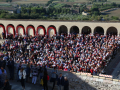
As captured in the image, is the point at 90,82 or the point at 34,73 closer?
the point at 90,82

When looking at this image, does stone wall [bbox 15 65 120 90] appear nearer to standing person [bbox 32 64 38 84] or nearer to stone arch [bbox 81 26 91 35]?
standing person [bbox 32 64 38 84]

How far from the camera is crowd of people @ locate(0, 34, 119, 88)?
21.5 m

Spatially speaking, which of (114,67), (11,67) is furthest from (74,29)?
(11,67)

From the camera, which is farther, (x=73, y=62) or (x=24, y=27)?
(x=24, y=27)

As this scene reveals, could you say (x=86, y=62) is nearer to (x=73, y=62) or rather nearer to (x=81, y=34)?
(x=73, y=62)

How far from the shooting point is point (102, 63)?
73.6 feet

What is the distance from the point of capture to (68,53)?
81.9ft

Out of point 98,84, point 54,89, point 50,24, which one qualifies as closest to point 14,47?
point 50,24

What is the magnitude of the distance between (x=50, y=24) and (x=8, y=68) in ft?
63.0

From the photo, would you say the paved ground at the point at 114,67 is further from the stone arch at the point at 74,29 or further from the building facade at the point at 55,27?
the stone arch at the point at 74,29

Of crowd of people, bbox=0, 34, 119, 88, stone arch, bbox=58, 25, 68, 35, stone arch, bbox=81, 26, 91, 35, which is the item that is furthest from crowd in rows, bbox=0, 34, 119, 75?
stone arch, bbox=58, 25, 68, 35

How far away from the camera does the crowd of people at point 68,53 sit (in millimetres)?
21462

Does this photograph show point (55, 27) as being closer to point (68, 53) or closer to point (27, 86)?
point (68, 53)

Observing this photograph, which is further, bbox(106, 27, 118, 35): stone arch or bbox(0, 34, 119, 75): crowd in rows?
bbox(106, 27, 118, 35): stone arch
